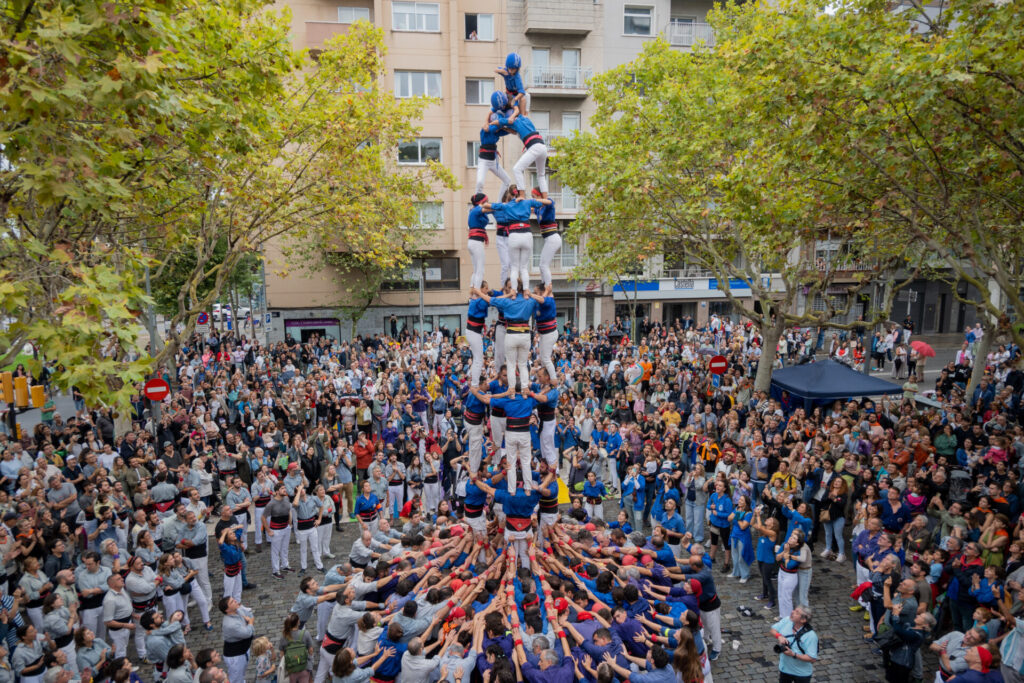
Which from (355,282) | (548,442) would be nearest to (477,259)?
(548,442)

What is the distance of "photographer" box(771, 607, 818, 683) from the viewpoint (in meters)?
7.62

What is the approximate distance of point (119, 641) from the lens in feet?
29.4

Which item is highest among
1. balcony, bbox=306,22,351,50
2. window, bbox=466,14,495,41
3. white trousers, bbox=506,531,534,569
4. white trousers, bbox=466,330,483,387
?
window, bbox=466,14,495,41

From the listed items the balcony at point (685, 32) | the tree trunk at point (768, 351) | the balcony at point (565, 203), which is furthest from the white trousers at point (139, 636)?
the balcony at point (685, 32)

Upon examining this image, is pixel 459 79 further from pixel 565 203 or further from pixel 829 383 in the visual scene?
pixel 829 383

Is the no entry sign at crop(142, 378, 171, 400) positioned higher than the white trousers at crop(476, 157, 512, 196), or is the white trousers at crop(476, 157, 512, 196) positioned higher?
the white trousers at crop(476, 157, 512, 196)

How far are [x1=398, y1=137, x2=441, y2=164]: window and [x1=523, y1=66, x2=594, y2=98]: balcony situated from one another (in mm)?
5724

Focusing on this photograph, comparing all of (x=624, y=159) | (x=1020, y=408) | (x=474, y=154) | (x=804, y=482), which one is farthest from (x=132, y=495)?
(x=474, y=154)

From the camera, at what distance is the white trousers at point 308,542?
1188cm

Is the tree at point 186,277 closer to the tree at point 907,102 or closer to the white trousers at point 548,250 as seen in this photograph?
the white trousers at point 548,250

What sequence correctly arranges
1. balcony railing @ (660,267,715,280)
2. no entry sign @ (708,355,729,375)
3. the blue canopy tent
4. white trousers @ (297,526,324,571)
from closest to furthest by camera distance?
white trousers @ (297,526,324,571), the blue canopy tent, no entry sign @ (708,355,729,375), balcony railing @ (660,267,715,280)

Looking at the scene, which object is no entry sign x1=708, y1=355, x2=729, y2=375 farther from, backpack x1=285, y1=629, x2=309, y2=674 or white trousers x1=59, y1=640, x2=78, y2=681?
white trousers x1=59, y1=640, x2=78, y2=681

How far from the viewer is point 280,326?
3300cm

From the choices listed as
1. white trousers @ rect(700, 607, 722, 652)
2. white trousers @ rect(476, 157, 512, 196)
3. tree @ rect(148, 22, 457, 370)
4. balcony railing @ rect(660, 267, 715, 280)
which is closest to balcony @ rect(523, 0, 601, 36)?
balcony railing @ rect(660, 267, 715, 280)
